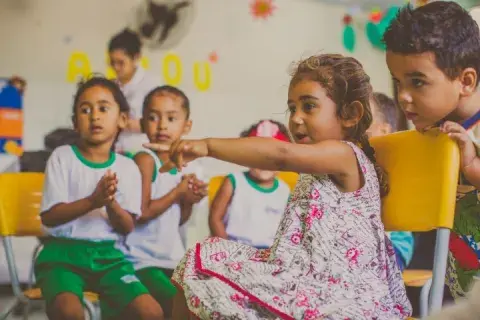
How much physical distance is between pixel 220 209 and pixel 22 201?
1.75 ft

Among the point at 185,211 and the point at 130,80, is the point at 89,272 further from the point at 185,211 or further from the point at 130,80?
the point at 130,80

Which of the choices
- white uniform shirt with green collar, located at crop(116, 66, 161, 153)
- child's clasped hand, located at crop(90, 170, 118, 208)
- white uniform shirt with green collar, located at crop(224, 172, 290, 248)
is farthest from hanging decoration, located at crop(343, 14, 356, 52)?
child's clasped hand, located at crop(90, 170, 118, 208)

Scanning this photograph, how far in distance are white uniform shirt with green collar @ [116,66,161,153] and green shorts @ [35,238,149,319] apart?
27cm

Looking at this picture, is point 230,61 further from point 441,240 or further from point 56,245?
point 441,240

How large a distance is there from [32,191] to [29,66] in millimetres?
334

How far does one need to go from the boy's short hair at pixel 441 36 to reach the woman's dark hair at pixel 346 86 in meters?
0.08

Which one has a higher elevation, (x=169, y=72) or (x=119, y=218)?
(x=169, y=72)

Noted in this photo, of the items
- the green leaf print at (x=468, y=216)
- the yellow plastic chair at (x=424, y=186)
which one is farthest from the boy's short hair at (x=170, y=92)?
the green leaf print at (x=468, y=216)

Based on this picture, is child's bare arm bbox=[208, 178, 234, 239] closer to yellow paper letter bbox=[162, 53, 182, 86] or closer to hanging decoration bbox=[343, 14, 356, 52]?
yellow paper letter bbox=[162, 53, 182, 86]

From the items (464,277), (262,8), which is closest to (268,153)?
(464,277)

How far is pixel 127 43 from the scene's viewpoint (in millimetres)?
1740

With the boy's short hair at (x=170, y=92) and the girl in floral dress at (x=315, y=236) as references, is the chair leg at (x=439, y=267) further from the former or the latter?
the boy's short hair at (x=170, y=92)

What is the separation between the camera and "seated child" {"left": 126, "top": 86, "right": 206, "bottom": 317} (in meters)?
1.71

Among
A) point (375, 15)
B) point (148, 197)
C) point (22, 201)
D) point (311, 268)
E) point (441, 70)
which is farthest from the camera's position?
point (375, 15)
